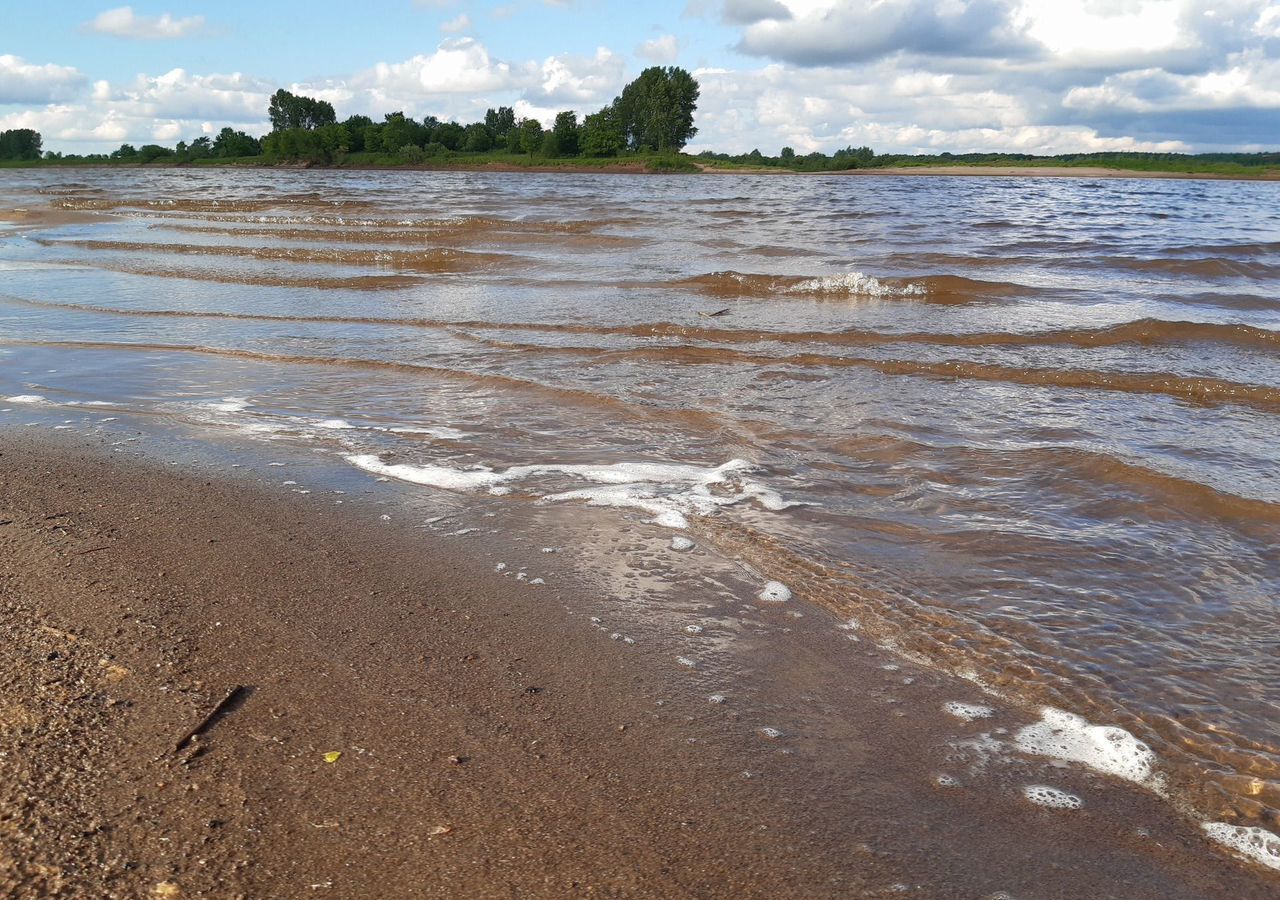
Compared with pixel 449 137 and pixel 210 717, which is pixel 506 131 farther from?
pixel 210 717

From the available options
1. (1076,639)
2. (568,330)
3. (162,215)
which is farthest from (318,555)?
(162,215)

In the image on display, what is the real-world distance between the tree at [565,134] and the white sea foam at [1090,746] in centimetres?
8702

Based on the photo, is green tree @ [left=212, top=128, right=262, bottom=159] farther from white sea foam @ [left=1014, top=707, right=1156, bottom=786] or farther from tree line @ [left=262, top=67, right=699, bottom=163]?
white sea foam @ [left=1014, top=707, right=1156, bottom=786]

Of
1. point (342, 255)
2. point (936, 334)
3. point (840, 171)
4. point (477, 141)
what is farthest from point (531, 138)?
point (936, 334)

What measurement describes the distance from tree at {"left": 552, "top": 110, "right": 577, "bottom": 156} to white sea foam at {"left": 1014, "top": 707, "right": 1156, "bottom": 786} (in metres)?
87.0

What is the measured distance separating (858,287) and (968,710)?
1006cm

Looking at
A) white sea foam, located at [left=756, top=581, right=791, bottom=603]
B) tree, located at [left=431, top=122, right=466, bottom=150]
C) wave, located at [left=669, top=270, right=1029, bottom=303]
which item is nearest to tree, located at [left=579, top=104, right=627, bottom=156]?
tree, located at [left=431, top=122, right=466, bottom=150]

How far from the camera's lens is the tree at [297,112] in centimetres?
10906

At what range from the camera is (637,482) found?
460cm

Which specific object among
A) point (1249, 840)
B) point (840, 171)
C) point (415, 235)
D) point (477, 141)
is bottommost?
point (1249, 840)

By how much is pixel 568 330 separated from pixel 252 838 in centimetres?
769

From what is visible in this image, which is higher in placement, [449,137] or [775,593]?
[449,137]

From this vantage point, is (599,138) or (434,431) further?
(599,138)

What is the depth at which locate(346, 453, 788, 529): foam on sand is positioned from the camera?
429cm
